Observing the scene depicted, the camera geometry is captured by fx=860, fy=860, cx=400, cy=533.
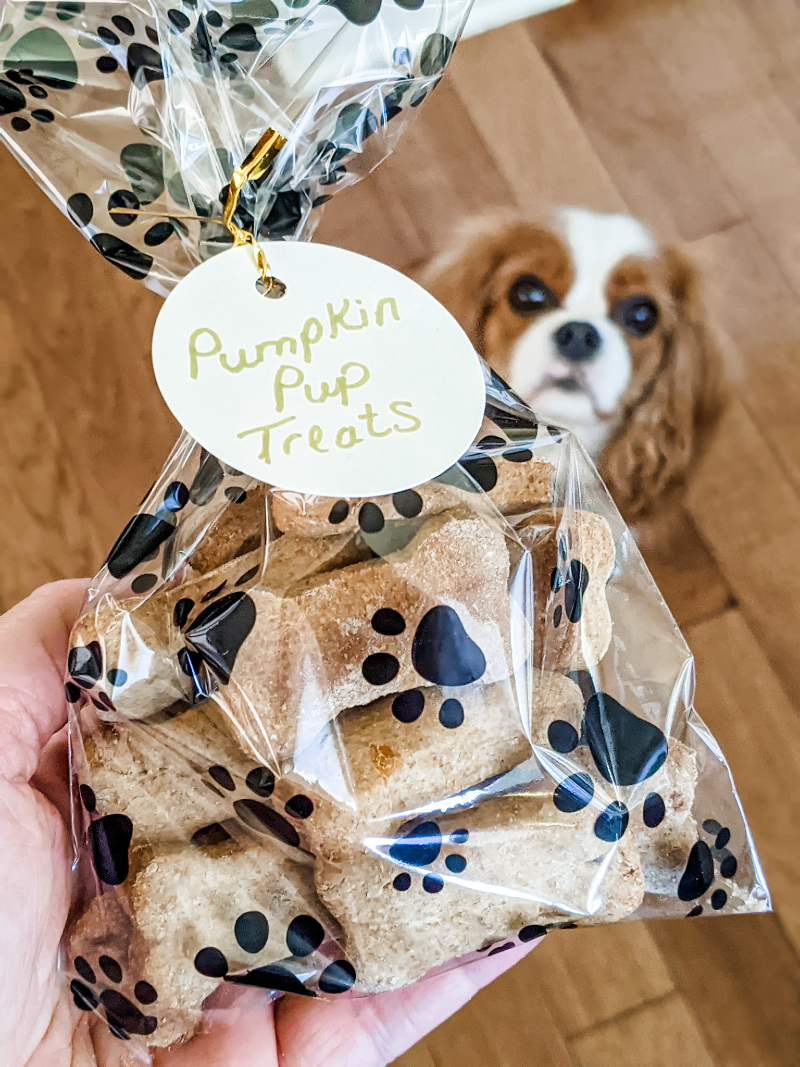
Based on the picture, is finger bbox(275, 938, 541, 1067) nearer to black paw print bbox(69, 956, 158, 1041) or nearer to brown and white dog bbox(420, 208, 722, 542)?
black paw print bbox(69, 956, 158, 1041)

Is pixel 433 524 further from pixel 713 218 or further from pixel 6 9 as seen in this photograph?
pixel 713 218

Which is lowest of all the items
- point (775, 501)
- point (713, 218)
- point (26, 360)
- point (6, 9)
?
point (775, 501)

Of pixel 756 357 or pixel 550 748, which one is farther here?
pixel 756 357

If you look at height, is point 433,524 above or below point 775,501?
above

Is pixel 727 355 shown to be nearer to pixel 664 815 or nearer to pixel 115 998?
pixel 664 815

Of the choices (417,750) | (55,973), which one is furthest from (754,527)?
(55,973)

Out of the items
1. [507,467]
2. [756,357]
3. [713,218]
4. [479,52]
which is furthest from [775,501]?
[479,52]

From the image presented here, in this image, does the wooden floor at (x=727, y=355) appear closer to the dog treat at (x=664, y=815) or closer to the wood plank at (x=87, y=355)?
the wood plank at (x=87, y=355)

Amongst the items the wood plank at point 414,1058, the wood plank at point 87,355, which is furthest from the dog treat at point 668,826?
the wood plank at point 87,355
